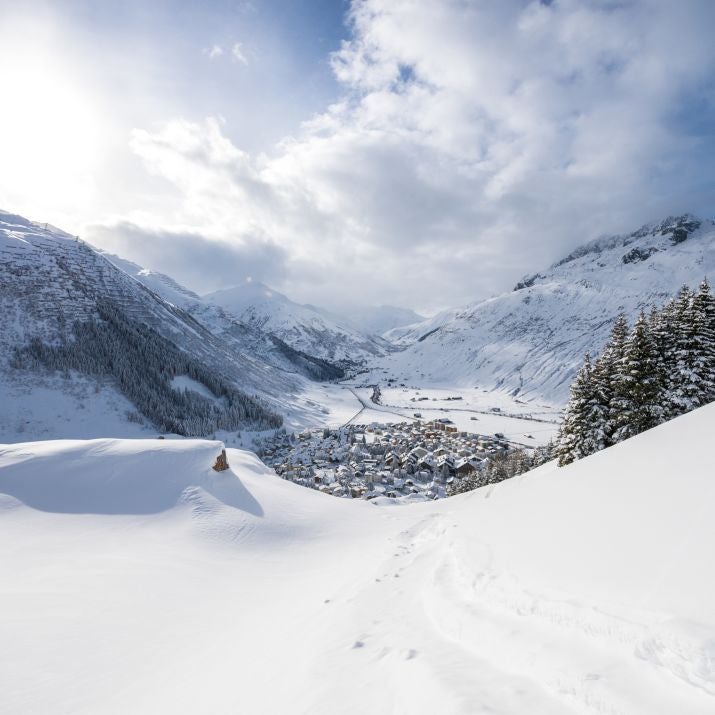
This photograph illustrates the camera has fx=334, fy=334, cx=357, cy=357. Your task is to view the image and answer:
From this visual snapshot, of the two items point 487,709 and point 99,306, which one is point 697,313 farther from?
point 99,306

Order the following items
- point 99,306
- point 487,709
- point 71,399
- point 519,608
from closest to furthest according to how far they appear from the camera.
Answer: point 487,709, point 519,608, point 71,399, point 99,306

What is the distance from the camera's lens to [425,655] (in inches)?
255

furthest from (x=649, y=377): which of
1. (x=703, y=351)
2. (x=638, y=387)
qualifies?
(x=703, y=351)

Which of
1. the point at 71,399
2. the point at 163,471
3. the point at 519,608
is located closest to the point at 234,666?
the point at 519,608

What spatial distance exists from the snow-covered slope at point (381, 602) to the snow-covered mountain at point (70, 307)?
8047 centimetres

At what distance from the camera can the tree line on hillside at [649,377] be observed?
2269 cm

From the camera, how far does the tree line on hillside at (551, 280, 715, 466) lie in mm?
22688

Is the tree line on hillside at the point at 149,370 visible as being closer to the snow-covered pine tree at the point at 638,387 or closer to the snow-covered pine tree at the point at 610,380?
the snow-covered pine tree at the point at 610,380

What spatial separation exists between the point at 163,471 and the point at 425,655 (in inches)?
745

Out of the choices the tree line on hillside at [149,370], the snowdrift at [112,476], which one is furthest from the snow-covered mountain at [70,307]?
the snowdrift at [112,476]

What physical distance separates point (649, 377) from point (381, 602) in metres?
25.9

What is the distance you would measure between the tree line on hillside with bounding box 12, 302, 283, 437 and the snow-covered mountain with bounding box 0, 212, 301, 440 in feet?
4.20

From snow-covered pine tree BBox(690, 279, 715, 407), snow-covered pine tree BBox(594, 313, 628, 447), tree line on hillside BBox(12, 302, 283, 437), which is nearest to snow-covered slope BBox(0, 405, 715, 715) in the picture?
snow-covered pine tree BBox(690, 279, 715, 407)

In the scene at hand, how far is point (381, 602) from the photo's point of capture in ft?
31.7
